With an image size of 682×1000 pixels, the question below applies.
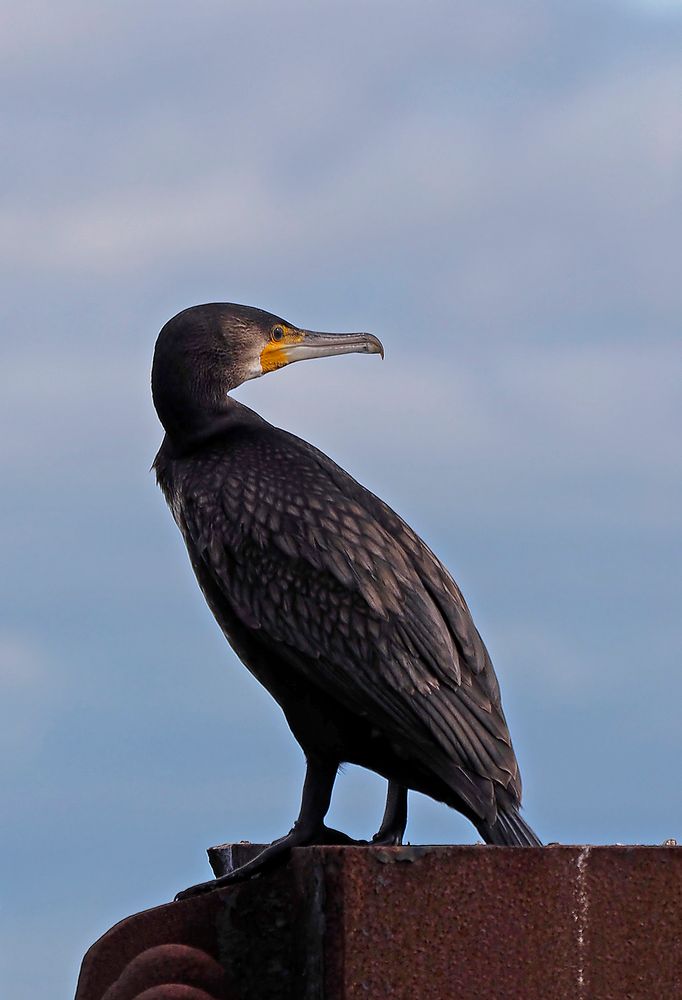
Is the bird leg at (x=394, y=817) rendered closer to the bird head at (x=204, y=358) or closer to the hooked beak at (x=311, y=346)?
the bird head at (x=204, y=358)

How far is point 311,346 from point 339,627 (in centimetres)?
164

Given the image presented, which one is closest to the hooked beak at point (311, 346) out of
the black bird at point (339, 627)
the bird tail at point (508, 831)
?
the black bird at point (339, 627)

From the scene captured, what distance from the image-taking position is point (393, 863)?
534 cm

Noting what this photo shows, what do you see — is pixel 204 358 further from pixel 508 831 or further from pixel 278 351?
pixel 508 831

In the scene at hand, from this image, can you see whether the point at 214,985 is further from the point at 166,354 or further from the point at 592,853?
the point at 166,354

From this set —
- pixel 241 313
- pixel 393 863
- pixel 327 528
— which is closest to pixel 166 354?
pixel 241 313

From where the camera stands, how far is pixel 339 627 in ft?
19.2

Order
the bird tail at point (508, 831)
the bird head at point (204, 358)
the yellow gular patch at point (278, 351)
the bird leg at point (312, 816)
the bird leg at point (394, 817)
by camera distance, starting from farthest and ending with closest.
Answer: the yellow gular patch at point (278, 351)
the bird head at point (204, 358)
the bird leg at point (394, 817)
the bird leg at point (312, 816)
the bird tail at point (508, 831)

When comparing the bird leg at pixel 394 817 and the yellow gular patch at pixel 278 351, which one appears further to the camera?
the yellow gular patch at pixel 278 351

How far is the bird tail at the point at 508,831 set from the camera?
18.8 feet

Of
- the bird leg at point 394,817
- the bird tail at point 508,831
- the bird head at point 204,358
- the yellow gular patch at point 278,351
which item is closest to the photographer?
the bird tail at point 508,831

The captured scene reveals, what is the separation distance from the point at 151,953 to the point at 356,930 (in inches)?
35.7

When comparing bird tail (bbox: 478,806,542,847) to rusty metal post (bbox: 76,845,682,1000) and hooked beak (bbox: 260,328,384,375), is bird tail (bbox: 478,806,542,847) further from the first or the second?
hooked beak (bbox: 260,328,384,375)

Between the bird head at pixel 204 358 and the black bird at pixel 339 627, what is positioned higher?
the bird head at pixel 204 358
